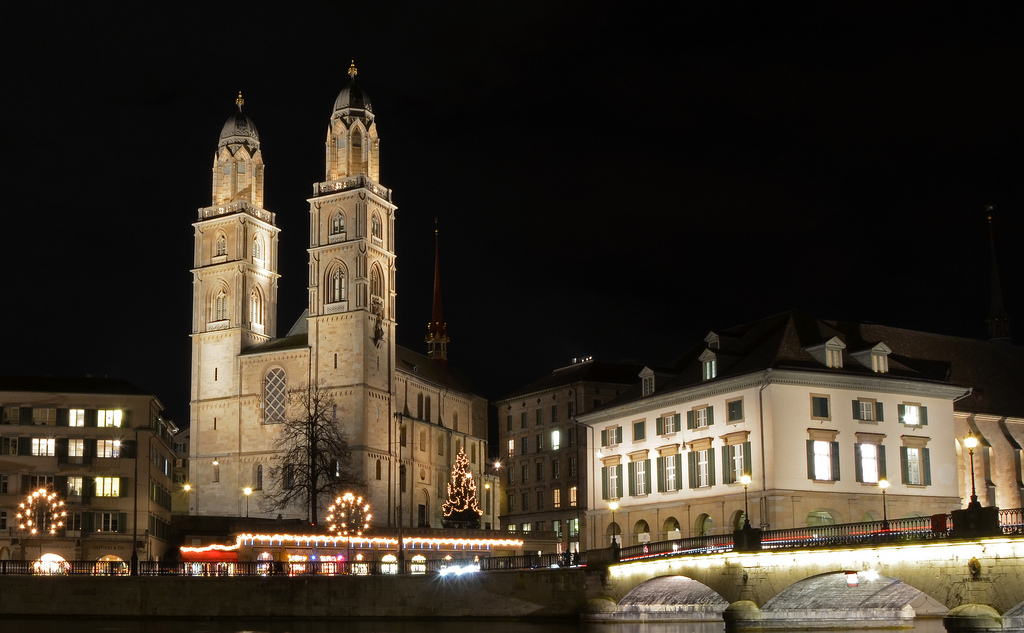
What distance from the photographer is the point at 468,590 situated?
194ft

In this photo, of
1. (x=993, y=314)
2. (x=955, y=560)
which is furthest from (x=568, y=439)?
(x=955, y=560)

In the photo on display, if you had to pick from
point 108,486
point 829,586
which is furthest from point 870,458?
point 108,486

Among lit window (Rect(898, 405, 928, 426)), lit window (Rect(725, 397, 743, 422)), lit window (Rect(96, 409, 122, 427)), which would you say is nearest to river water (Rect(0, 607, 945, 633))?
lit window (Rect(725, 397, 743, 422))

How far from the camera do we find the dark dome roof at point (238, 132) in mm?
113500

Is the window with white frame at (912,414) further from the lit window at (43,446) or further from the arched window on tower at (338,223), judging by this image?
the arched window on tower at (338,223)

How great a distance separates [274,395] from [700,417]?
4778cm

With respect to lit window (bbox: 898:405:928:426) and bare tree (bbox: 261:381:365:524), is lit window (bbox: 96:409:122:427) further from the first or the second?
lit window (bbox: 898:405:928:426)

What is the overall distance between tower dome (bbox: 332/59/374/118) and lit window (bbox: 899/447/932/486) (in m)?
59.8

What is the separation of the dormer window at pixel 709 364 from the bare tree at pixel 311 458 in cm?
2746

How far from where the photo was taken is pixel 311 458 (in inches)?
3260

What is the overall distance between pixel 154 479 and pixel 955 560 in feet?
195

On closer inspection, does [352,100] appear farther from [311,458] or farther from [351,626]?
[351,626]

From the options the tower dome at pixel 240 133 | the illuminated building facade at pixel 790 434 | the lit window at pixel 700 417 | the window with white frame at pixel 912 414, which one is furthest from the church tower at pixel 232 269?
the window with white frame at pixel 912 414

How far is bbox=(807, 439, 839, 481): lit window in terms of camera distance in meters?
61.1
